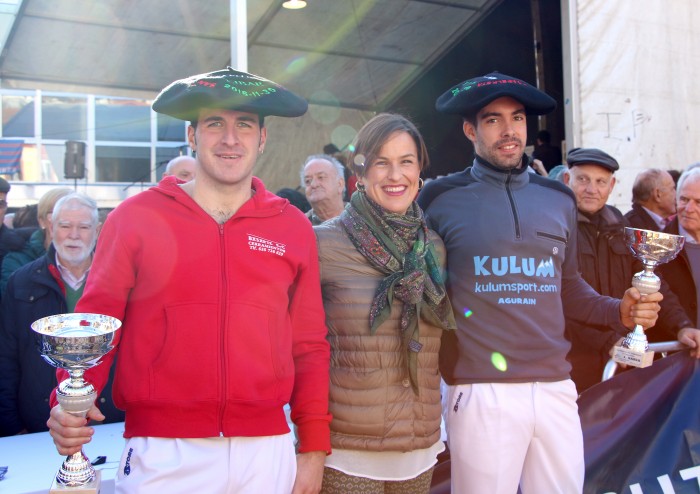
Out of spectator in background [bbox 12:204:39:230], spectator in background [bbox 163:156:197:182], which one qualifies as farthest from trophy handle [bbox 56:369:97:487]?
spectator in background [bbox 12:204:39:230]

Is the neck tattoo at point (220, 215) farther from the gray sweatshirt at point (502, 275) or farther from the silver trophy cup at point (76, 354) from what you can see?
the gray sweatshirt at point (502, 275)

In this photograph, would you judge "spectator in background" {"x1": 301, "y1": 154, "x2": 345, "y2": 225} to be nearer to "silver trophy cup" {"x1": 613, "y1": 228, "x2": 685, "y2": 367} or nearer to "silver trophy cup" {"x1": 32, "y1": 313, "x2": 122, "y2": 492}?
"silver trophy cup" {"x1": 613, "y1": 228, "x2": 685, "y2": 367}

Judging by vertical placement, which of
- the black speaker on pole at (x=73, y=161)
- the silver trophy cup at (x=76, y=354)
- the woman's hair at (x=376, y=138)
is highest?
the black speaker on pole at (x=73, y=161)

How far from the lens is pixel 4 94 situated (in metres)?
14.5

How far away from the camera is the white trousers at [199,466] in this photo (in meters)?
1.96

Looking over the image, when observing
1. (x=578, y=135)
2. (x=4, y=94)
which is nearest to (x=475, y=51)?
(x=578, y=135)

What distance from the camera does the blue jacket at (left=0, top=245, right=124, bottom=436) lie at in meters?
3.29

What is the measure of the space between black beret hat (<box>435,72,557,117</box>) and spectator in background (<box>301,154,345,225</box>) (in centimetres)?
218

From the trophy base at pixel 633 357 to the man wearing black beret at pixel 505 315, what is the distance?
167 mm

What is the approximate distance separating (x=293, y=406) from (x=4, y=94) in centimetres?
1482

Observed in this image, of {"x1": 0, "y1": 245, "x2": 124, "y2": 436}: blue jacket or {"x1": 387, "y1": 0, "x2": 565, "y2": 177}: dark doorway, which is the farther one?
{"x1": 387, "y1": 0, "x2": 565, "y2": 177}: dark doorway

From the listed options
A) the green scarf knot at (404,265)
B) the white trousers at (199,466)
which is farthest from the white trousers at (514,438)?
the white trousers at (199,466)

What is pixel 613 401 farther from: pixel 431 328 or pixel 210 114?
pixel 210 114

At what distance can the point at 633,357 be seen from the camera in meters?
2.88
